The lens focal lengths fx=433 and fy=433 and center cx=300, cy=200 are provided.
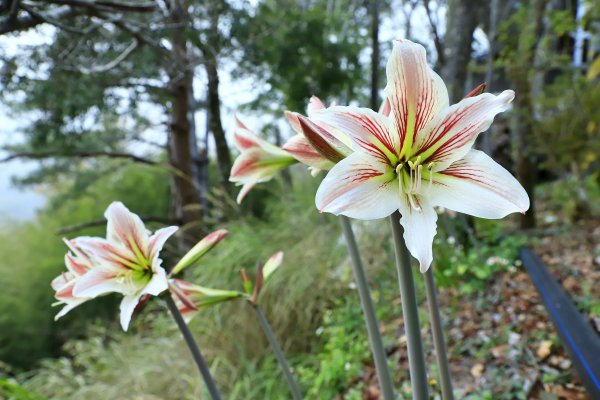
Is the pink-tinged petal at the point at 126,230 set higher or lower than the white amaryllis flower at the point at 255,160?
lower

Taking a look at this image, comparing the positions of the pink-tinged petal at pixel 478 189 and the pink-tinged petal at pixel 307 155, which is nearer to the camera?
the pink-tinged petal at pixel 478 189

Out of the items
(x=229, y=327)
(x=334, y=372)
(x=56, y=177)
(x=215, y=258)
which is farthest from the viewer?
(x=56, y=177)

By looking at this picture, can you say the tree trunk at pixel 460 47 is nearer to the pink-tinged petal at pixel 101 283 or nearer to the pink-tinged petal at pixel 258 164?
the pink-tinged petal at pixel 258 164

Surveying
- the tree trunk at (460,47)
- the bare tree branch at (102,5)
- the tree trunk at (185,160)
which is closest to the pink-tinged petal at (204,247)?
the bare tree branch at (102,5)

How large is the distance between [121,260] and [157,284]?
0.13 m

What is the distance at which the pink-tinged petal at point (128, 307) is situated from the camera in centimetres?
74

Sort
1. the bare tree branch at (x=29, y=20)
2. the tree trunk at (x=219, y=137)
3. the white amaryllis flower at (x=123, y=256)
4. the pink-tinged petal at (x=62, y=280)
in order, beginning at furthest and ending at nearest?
the tree trunk at (x=219, y=137) < the bare tree branch at (x=29, y=20) < the pink-tinged petal at (x=62, y=280) < the white amaryllis flower at (x=123, y=256)

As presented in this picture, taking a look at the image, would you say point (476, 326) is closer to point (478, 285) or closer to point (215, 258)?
Result: point (478, 285)

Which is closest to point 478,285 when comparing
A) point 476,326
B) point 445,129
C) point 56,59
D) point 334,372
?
point 476,326

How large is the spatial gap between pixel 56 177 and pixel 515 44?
5.28 metres

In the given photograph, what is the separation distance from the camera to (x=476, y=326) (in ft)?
6.80

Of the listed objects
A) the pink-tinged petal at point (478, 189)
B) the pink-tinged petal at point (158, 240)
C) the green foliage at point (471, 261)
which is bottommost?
the green foliage at point (471, 261)

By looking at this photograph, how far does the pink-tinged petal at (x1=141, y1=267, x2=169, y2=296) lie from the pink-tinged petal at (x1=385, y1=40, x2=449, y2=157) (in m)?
0.44

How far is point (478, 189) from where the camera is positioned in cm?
58
